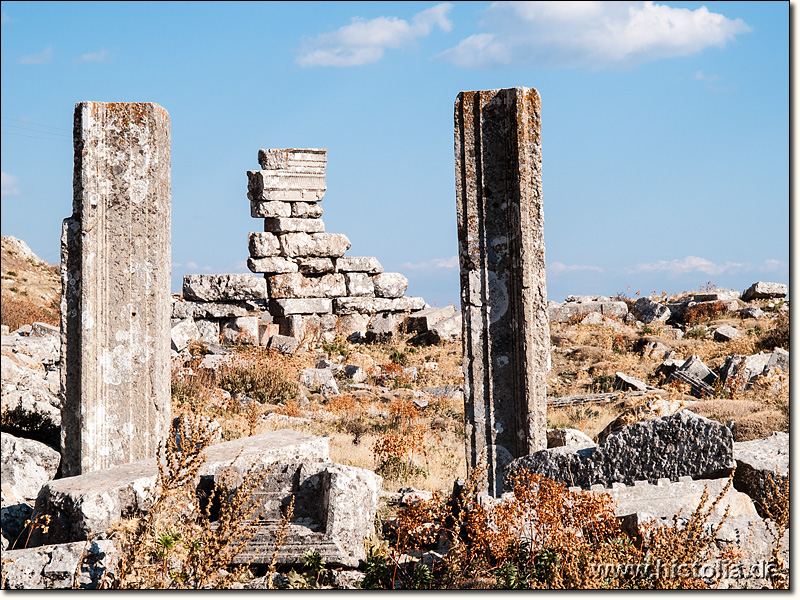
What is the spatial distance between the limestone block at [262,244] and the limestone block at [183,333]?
1961 mm

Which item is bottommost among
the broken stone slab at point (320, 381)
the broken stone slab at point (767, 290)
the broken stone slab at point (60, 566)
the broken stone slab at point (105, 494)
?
the broken stone slab at point (60, 566)

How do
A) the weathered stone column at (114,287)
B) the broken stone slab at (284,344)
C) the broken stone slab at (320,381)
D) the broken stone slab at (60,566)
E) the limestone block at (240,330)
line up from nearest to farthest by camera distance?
the broken stone slab at (60,566) < the weathered stone column at (114,287) < the broken stone slab at (320,381) < the broken stone slab at (284,344) < the limestone block at (240,330)

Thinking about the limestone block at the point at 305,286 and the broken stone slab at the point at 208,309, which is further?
the limestone block at the point at 305,286

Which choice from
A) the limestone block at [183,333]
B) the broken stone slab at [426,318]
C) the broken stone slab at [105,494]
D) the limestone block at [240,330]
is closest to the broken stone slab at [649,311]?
the broken stone slab at [426,318]

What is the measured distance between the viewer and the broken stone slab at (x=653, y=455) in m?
5.71

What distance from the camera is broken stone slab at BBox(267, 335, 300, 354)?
14672mm

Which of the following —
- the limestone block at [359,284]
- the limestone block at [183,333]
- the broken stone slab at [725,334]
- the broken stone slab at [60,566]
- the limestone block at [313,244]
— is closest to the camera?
the broken stone slab at [60,566]

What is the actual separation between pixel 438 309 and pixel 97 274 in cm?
1172

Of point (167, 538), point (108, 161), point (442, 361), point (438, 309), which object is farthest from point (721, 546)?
point (438, 309)

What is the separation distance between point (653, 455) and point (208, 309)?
11302 mm

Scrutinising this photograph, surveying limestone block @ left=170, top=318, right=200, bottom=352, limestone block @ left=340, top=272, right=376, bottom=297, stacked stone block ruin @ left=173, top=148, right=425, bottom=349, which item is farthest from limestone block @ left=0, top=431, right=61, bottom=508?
limestone block @ left=340, top=272, right=376, bottom=297

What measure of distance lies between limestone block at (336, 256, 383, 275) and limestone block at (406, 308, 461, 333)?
1.29 metres

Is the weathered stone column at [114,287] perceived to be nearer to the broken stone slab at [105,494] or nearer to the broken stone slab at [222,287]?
the broken stone slab at [105,494]

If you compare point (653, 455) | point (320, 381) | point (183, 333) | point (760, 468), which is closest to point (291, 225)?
point (183, 333)
